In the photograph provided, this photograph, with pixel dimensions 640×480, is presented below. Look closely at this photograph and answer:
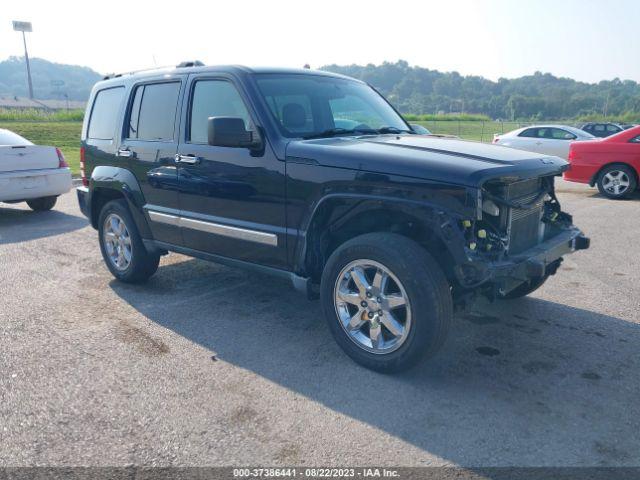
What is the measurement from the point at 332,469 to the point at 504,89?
332 ft

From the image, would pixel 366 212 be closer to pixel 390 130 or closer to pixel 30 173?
pixel 390 130

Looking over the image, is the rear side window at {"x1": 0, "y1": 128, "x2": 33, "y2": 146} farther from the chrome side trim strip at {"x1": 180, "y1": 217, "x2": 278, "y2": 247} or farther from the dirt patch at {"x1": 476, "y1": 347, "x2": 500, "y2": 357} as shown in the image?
the dirt patch at {"x1": 476, "y1": 347, "x2": 500, "y2": 357}

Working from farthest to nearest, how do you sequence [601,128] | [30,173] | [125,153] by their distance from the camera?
[601,128] → [30,173] → [125,153]

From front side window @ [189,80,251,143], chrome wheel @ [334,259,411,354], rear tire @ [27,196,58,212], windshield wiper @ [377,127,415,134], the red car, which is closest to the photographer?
chrome wheel @ [334,259,411,354]

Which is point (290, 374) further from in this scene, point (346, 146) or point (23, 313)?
point (23, 313)

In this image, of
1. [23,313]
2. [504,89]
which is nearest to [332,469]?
[23,313]

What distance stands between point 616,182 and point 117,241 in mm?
9497

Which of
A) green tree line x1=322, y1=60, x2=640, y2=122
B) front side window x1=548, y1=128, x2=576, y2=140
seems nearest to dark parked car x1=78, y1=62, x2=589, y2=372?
front side window x1=548, y1=128, x2=576, y2=140

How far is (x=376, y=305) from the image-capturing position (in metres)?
3.73

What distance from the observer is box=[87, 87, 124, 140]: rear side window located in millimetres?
5703

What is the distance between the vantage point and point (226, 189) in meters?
4.49

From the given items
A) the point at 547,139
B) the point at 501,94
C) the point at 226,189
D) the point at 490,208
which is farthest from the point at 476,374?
the point at 501,94

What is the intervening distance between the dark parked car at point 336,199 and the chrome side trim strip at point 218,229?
13 mm

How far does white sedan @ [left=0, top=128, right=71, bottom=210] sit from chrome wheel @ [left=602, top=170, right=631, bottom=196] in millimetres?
9992
